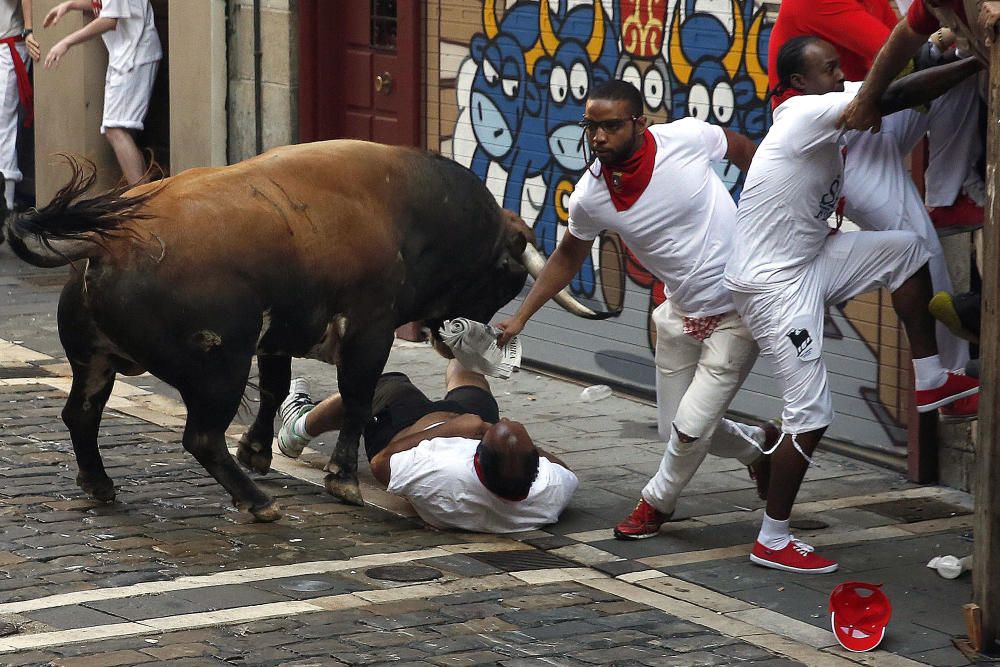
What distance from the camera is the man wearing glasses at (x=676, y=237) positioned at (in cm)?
730

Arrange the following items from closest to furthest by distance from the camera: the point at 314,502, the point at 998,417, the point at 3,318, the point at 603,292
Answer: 1. the point at 998,417
2. the point at 314,502
3. the point at 603,292
4. the point at 3,318

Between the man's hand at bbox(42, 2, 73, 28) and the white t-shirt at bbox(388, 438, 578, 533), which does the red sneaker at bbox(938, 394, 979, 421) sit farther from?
the man's hand at bbox(42, 2, 73, 28)

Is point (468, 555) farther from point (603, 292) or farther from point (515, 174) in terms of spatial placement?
Result: point (515, 174)

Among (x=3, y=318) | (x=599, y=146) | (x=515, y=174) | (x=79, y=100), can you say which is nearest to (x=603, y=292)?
(x=515, y=174)

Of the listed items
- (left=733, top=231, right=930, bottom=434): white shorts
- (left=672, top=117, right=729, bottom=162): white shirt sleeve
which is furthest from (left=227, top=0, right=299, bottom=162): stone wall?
(left=733, top=231, right=930, bottom=434): white shorts

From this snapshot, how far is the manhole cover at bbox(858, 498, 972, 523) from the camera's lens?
802cm

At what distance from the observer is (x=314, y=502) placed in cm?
819

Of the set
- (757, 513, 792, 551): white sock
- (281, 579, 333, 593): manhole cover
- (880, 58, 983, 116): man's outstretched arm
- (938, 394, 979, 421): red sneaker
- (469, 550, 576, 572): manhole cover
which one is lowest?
(469, 550, 576, 572): manhole cover

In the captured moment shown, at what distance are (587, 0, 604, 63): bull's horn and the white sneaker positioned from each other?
115 inches

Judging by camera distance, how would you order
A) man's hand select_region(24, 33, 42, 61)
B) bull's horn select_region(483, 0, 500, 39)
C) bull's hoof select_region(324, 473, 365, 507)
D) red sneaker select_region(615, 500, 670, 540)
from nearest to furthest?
red sneaker select_region(615, 500, 670, 540), bull's hoof select_region(324, 473, 365, 507), bull's horn select_region(483, 0, 500, 39), man's hand select_region(24, 33, 42, 61)

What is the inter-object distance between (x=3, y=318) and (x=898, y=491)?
695 cm

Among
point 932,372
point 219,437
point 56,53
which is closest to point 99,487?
point 219,437

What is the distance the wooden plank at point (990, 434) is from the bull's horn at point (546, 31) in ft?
16.7

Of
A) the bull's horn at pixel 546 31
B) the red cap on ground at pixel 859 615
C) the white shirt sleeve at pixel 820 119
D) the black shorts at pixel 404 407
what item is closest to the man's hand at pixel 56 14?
the bull's horn at pixel 546 31
